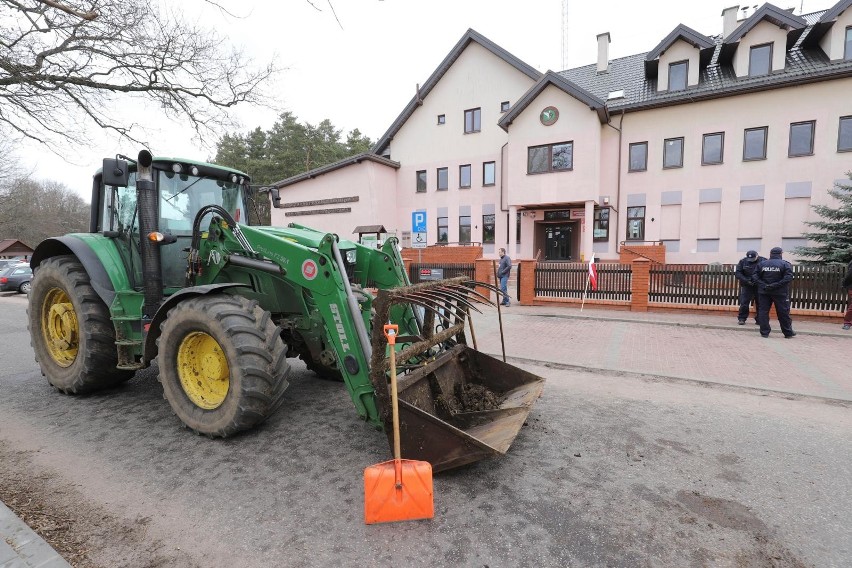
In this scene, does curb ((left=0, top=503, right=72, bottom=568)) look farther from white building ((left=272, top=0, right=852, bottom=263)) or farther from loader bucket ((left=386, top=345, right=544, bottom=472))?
white building ((left=272, top=0, right=852, bottom=263))

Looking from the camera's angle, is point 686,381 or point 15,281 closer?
point 686,381

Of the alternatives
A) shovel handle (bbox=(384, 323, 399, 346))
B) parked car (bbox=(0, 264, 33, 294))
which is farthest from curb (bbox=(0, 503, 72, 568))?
parked car (bbox=(0, 264, 33, 294))

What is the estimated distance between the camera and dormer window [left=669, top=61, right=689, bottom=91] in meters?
19.7

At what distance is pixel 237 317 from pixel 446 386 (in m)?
1.90

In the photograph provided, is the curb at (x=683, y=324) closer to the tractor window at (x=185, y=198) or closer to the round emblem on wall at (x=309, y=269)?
the tractor window at (x=185, y=198)

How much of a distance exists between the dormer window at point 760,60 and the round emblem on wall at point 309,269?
22496mm

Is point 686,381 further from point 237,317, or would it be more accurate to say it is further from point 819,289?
point 819,289

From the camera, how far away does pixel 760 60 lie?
1841cm

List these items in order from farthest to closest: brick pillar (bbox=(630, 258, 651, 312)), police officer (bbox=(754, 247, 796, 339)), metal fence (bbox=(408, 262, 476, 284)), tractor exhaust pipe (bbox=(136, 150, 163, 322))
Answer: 1. metal fence (bbox=(408, 262, 476, 284))
2. brick pillar (bbox=(630, 258, 651, 312))
3. police officer (bbox=(754, 247, 796, 339))
4. tractor exhaust pipe (bbox=(136, 150, 163, 322))

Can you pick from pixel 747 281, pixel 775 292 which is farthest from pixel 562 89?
pixel 775 292

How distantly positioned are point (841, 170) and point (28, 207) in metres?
70.3

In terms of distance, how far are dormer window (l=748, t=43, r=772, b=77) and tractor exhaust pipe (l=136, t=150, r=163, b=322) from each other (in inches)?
904

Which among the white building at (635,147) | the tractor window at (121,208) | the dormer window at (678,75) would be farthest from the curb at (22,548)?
the dormer window at (678,75)

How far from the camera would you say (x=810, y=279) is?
10.2 m
